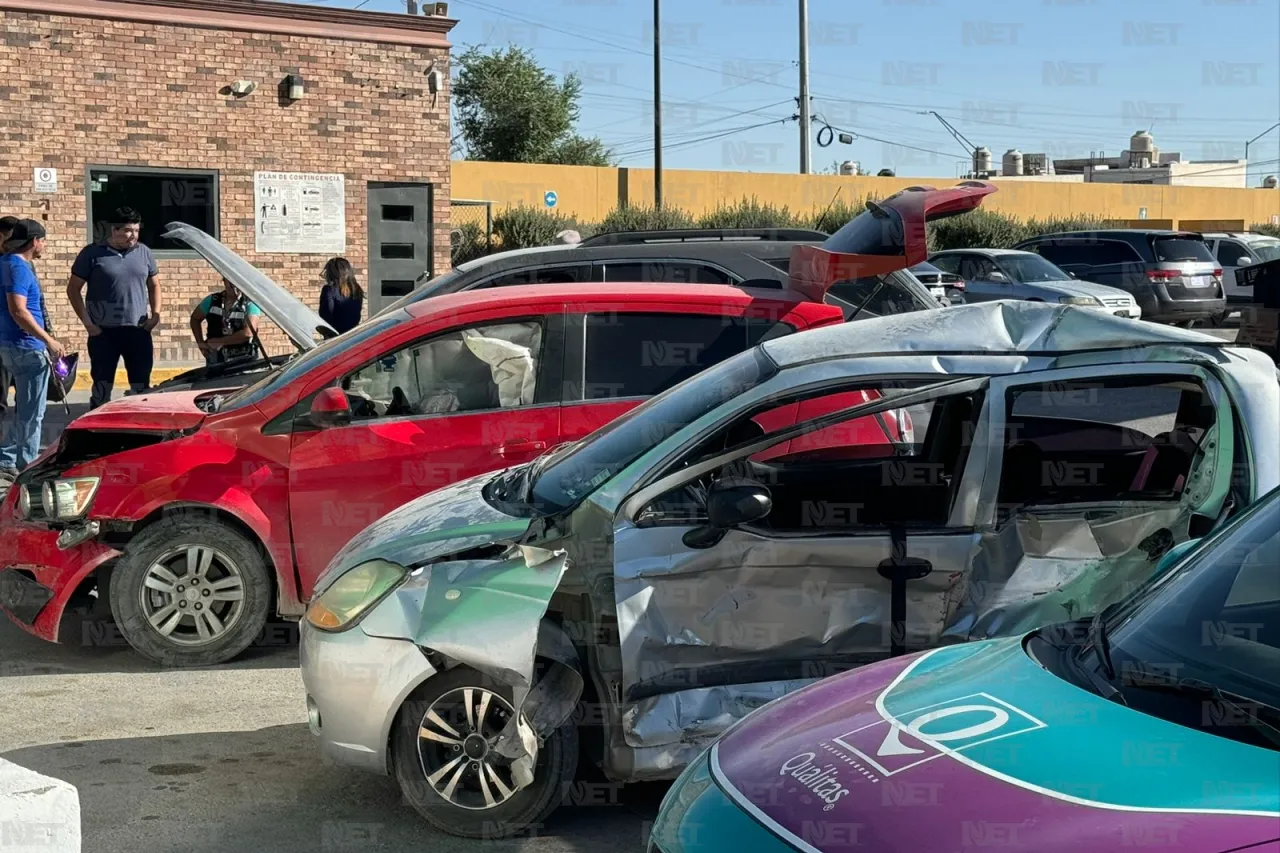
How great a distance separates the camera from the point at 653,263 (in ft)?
28.9

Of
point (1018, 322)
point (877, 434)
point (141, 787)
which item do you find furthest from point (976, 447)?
point (141, 787)

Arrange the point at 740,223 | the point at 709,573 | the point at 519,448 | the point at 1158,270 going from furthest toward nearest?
the point at 740,223, the point at 1158,270, the point at 519,448, the point at 709,573

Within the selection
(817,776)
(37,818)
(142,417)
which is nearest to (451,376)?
(142,417)

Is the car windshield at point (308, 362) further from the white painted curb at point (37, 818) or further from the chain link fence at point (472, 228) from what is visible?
the chain link fence at point (472, 228)

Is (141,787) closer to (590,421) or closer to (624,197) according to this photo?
(590,421)

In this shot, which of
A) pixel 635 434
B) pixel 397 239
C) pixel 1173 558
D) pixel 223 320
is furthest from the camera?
pixel 397 239

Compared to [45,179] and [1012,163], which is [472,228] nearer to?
[45,179]

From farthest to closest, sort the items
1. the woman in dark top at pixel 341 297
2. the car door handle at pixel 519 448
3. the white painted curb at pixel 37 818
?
the woman in dark top at pixel 341 297
the car door handle at pixel 519 448
the white painted curb at pixel 37 818

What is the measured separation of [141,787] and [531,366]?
2.61 m

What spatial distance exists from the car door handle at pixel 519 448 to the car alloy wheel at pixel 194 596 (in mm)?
1326

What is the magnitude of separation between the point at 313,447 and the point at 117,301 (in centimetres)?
508

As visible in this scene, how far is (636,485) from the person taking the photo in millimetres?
4527

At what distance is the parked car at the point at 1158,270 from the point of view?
73.4 feet

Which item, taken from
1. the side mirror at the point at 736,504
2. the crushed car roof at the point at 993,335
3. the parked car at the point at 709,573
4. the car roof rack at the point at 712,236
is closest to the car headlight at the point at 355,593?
the parked car at the point at 709,573
